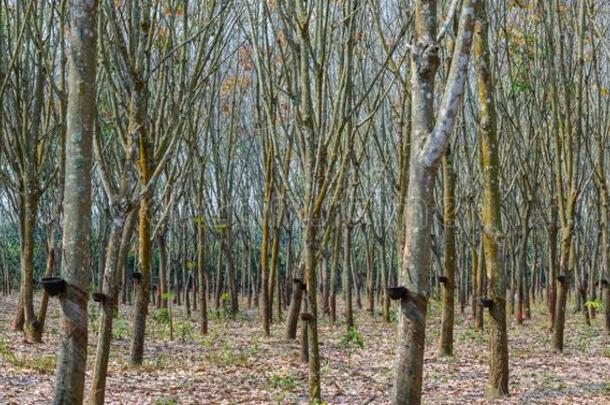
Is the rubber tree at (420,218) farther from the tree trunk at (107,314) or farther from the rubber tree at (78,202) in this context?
the tree trunk at (107,314)

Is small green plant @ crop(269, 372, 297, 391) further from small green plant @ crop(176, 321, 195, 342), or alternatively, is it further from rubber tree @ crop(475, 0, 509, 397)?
small green plant @ crop(176, 321, 195, 342)

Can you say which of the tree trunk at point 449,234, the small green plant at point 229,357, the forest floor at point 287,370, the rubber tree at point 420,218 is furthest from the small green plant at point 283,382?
the rubber tree at point 420,218

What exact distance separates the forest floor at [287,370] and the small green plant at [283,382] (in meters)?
0.01

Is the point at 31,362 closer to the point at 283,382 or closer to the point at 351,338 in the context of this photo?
the point at 283,382

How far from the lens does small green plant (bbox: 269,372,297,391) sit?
7926mm

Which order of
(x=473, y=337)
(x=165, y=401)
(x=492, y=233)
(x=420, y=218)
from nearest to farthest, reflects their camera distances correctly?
(x=420, y=218), (x=165, y=401), (x=492, y=233), (x=473, y=337)

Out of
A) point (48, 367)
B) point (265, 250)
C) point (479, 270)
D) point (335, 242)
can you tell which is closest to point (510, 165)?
point (479, 270)

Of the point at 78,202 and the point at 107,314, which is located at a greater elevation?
the point at 78,202

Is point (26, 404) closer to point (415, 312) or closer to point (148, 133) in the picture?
point (148, 133)

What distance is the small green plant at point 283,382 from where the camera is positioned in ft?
26.0

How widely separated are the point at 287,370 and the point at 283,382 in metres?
1.20

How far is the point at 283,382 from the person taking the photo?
7977 millimetres

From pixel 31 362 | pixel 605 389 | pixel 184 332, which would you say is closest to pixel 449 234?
pixel 605 389

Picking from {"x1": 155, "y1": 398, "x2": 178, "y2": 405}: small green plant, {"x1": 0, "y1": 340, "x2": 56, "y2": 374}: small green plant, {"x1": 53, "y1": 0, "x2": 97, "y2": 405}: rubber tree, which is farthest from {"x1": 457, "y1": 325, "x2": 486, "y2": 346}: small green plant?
{"x1": 53, "y1": 0, "x2": 97, "y2": 405}: rubber tree
